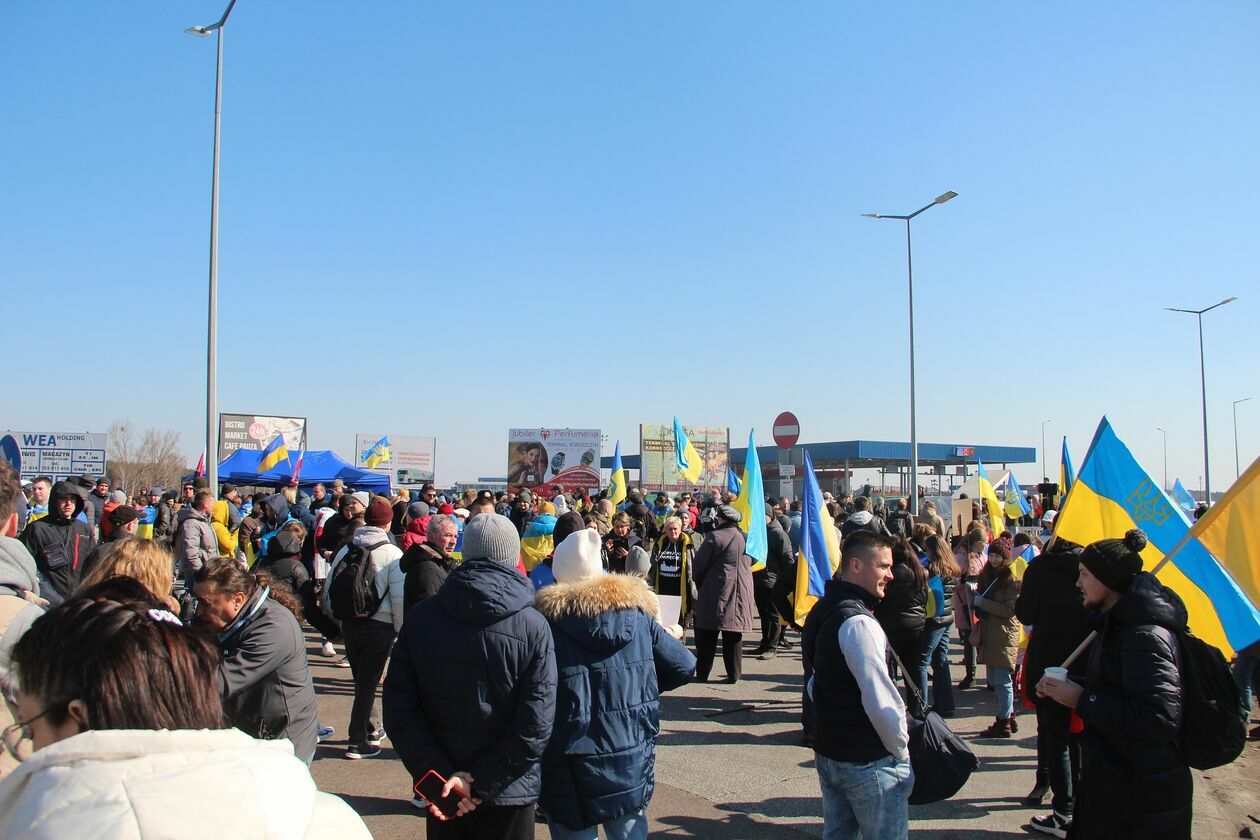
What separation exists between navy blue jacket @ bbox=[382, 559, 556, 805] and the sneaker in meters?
3.50

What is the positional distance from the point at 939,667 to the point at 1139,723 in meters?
Result: 4.77

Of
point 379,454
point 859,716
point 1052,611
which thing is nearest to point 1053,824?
point 1052,611

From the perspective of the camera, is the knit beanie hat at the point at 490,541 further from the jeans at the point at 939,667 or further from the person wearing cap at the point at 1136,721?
the jeans at the point at 939,667

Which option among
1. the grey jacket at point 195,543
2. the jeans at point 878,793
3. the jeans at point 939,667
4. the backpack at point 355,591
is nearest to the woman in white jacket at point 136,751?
the jeans at point 878,793

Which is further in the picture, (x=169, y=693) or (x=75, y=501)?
(x=75, y=501)

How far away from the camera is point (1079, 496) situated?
575 centimetres

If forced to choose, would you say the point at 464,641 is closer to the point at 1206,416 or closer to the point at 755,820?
the point at 755,820

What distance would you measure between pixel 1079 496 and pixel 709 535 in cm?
451

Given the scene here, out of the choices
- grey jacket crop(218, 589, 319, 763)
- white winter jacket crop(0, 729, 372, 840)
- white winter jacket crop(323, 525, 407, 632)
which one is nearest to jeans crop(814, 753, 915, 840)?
grey jacket crop(218, 589, 319, 763)

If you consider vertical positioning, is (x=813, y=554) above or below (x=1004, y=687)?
above

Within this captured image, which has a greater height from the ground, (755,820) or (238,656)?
(238,656)

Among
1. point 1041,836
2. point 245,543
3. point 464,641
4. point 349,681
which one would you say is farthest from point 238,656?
point 245,543

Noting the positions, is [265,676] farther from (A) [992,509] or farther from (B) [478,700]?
(A) [992,509]

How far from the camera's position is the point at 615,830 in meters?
3.68
